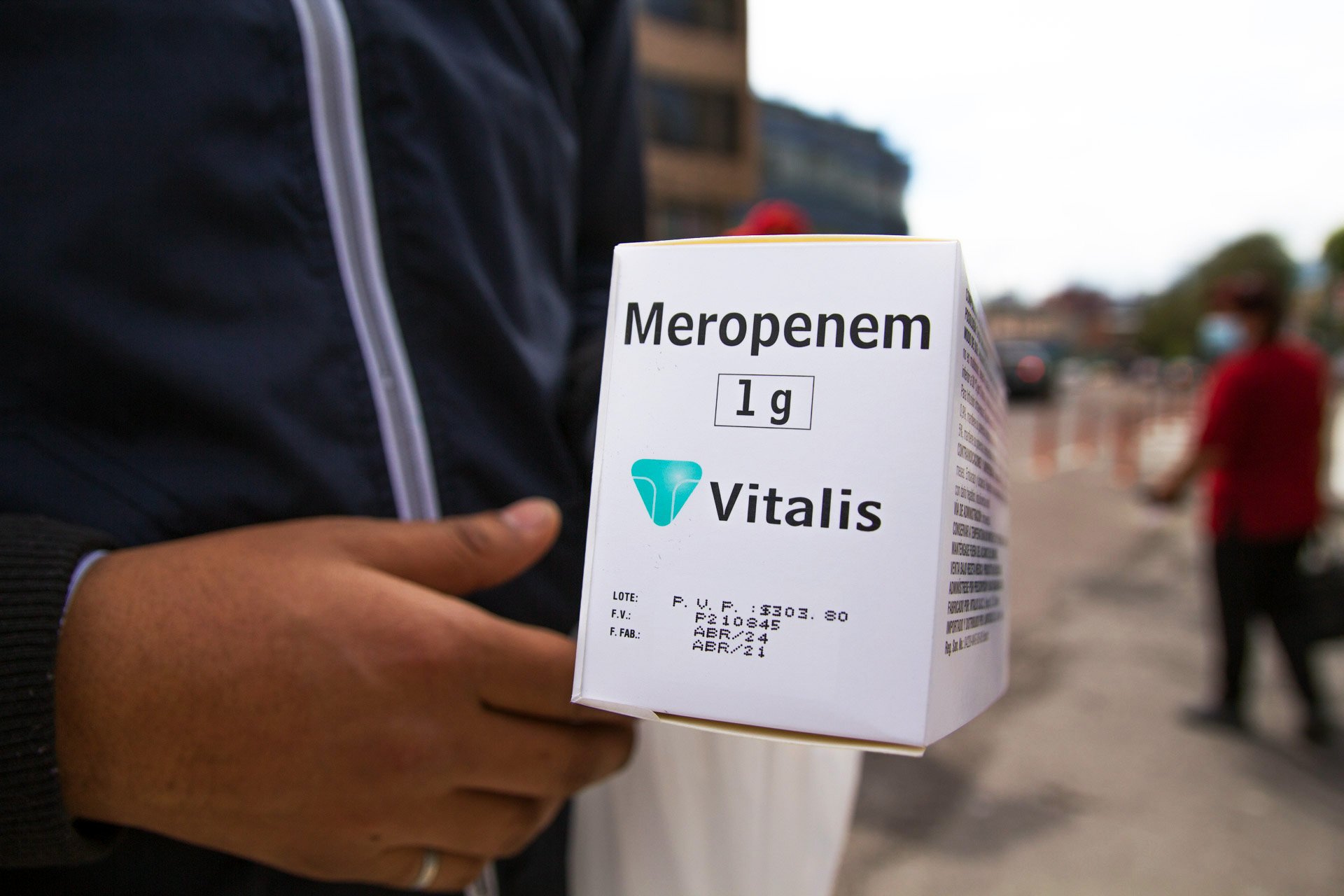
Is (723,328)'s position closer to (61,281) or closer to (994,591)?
(994,591)

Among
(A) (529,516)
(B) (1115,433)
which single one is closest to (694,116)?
(B) (1115,433)

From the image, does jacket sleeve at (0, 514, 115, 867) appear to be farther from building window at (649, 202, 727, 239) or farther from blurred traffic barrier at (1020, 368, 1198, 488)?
building window at (649, 202, 727, 239)

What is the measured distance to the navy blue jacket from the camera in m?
0.57

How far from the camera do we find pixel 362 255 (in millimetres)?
686

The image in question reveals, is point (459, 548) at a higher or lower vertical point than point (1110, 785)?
higher

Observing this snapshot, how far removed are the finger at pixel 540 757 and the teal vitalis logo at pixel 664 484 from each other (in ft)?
0.83

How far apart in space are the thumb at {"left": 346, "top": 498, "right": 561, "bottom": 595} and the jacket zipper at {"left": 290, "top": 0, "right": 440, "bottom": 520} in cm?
11

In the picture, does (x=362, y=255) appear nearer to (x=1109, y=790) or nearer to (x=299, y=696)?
(x=299, y=696)

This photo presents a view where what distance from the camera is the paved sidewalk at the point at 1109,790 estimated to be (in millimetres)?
2064

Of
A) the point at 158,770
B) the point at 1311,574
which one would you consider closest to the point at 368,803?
the point at 158,770

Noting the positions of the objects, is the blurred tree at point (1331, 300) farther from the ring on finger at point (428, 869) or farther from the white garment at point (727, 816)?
the ring on finger at point (428, 869)

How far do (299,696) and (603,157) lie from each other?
2.40 feet

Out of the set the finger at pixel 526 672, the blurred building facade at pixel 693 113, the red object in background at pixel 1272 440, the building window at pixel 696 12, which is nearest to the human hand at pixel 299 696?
the finger at pixel 526 672

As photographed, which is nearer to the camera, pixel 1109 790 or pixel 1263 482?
pixel 1109 790
